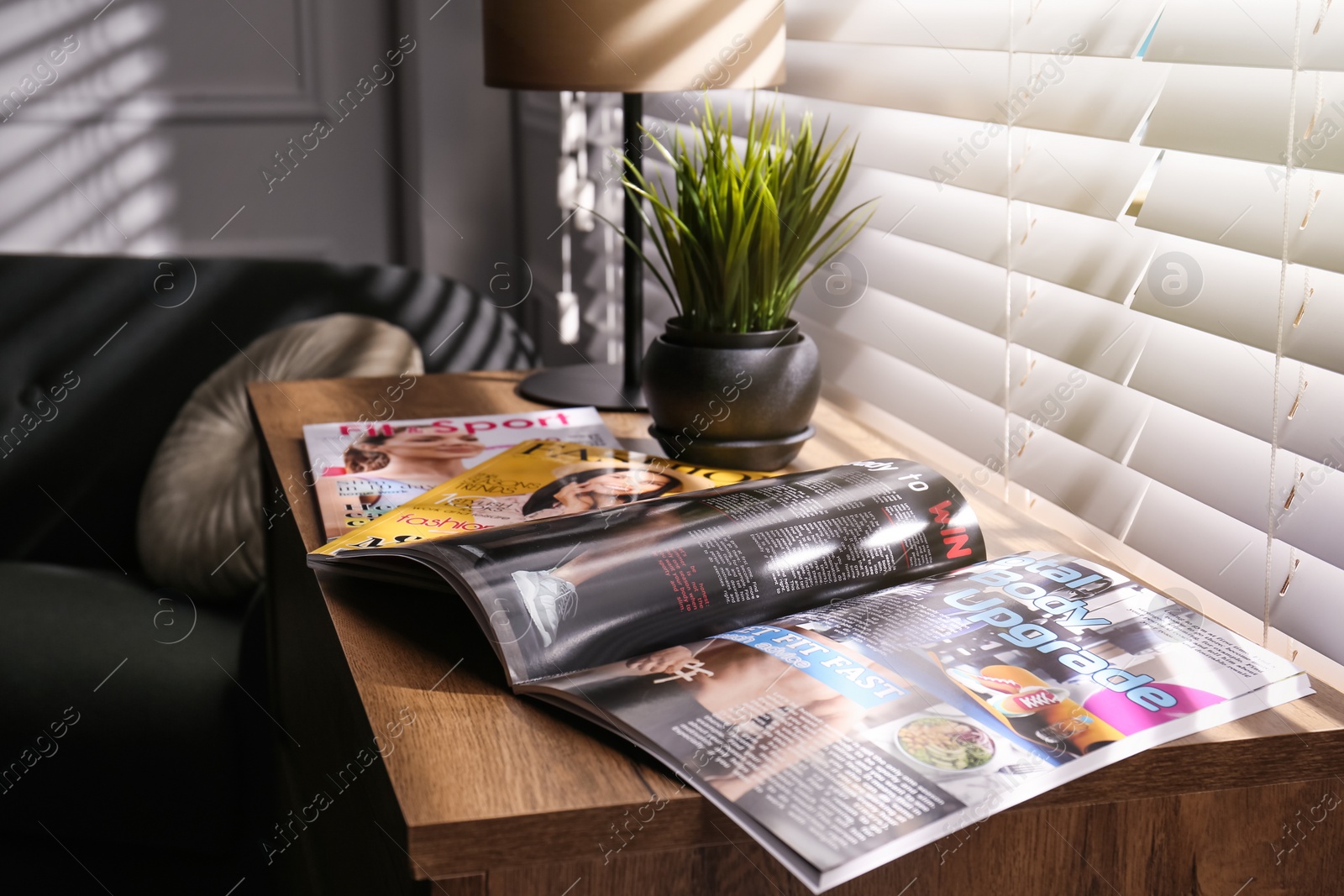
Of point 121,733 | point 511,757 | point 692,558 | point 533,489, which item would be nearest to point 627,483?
point 533,489

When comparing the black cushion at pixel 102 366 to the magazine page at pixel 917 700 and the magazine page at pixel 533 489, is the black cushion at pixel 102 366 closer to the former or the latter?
the magazine page at pixel 533 489

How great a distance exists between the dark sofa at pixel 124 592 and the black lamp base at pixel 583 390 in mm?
503

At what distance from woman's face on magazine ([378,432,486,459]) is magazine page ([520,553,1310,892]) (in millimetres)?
370

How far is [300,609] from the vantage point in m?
0.89

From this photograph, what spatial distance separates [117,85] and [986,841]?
6.91ft

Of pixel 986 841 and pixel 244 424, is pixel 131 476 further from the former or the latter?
pixel 986 841

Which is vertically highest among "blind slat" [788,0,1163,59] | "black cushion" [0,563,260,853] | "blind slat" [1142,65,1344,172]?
"blind slat" [788,0,1163,59]

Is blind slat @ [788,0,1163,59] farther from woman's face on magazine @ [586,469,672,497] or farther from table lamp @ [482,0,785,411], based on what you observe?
woman's face on magazine @ [586,469,672,497]

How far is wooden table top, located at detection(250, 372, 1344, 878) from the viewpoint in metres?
0.43

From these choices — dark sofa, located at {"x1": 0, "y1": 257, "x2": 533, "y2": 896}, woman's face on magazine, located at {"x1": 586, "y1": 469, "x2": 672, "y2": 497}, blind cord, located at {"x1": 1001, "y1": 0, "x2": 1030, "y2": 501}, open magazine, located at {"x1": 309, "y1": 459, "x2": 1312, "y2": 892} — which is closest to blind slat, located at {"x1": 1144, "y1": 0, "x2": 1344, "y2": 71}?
blind cord, located at {"x1": 1001, "y1": 0, "x2": 1030, "y2": 501}

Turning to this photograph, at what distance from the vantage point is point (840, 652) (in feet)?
1.69

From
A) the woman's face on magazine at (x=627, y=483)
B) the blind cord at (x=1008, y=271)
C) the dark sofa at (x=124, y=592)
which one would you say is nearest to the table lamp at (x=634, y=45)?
the blind cord at (x=1008, y=271)

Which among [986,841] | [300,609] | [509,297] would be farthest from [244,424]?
[986,841]

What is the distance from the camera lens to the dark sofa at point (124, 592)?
1.25 metres
